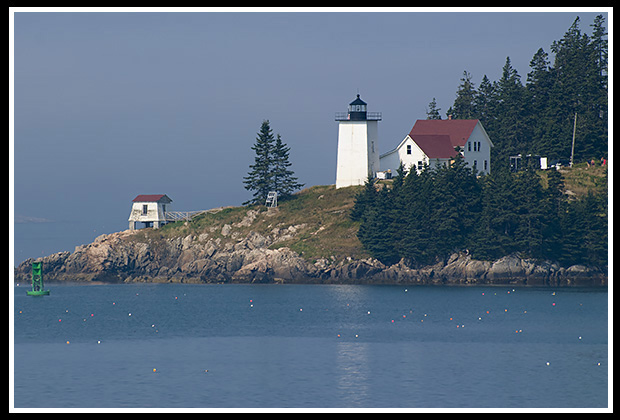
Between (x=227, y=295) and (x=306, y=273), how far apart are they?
1343 centimetres

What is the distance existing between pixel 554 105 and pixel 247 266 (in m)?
47.3

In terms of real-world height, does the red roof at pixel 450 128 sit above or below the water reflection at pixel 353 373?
above

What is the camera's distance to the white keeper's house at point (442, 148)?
Result: 12712cm

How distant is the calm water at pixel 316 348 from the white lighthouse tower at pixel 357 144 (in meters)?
26.9

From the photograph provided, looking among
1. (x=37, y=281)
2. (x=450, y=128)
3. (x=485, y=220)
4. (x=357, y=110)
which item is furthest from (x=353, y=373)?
(x=450, y=128)

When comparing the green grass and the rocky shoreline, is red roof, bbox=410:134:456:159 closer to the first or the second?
the green grass

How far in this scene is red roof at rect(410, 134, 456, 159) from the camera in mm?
126750

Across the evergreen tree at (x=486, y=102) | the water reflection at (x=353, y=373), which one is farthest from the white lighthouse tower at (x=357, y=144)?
the water reflection at (x=353, y=373)

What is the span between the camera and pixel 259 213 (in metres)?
126

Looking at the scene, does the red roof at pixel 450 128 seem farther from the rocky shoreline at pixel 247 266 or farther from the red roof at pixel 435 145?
the rocky shoreline at pixel 247 266

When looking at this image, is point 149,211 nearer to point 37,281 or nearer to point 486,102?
point 37,281

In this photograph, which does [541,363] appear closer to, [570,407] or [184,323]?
[570,407]

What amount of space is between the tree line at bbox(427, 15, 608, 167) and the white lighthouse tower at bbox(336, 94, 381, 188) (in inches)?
635
